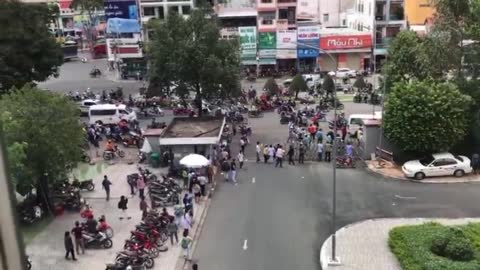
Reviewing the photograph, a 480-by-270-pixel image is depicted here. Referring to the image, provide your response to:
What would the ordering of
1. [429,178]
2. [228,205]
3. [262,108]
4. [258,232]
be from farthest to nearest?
[262,108] → [429,178] → [228,205] → [258,232]

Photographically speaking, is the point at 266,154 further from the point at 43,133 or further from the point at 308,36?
the point at 308,36

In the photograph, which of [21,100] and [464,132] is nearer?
[21,100]

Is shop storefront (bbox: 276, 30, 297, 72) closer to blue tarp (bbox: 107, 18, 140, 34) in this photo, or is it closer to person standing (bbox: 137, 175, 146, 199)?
blue tarp (bbox: 107, 18, 140, 34)

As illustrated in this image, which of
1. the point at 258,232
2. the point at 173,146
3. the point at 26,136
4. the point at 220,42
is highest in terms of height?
the point at 220,42

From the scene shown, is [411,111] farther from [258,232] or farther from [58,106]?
[58,106]

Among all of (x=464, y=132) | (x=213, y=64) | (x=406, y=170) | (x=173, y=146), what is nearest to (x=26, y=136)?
(x=173, y=146)

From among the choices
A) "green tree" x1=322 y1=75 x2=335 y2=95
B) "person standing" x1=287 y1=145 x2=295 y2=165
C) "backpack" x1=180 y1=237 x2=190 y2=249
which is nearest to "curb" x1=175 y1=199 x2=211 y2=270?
"backpack" x1=180 y1=237 x2=190 y2=249
